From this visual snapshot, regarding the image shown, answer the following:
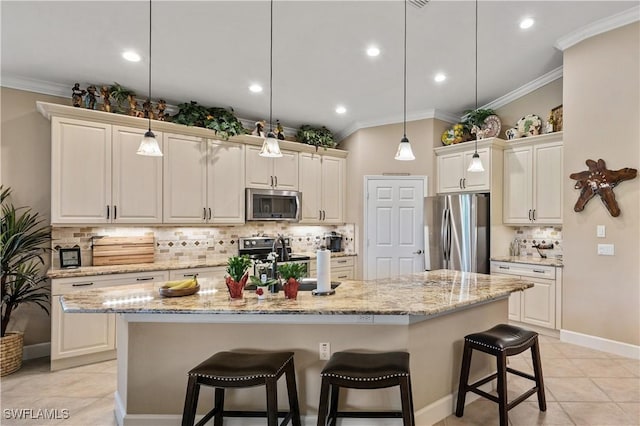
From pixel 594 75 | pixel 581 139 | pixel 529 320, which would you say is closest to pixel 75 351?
pixel 529 320

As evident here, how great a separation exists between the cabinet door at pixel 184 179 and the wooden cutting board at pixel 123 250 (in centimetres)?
39

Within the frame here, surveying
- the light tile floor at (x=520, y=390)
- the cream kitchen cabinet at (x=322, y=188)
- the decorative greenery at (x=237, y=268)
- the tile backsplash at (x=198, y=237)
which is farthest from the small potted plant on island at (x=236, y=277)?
the cream kitchen cabinet at (x=322, y=188)

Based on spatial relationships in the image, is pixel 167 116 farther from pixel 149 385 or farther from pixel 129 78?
pixel 149 385

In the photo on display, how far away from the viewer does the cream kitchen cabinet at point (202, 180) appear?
4.32 metres

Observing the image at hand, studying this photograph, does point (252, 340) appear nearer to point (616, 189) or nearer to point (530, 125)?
point (616, 189)

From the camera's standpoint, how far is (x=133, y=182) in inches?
160

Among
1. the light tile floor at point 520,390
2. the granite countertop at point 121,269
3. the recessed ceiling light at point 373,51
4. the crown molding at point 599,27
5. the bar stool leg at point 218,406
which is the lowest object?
the light tile floor at point 520,390

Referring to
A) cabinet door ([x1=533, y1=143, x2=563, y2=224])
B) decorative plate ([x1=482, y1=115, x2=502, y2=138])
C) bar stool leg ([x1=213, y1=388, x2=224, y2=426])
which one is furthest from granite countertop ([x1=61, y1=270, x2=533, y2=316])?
decorative plate ([x1=482, y1=115, x2=502, y2=138])

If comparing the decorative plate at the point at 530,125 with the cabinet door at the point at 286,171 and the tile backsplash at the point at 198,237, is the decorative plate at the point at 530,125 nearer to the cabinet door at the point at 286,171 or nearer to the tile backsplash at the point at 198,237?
the tile backsplash at the point at 198,237

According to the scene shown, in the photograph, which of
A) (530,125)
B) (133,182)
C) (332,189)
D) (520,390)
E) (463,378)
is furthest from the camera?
(332,189)

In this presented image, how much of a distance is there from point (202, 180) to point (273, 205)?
103 cm

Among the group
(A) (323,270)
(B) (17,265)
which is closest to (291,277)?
(A) (323,270)

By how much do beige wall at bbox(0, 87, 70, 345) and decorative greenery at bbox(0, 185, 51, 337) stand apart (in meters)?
0.10

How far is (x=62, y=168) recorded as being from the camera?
366 centimetres
